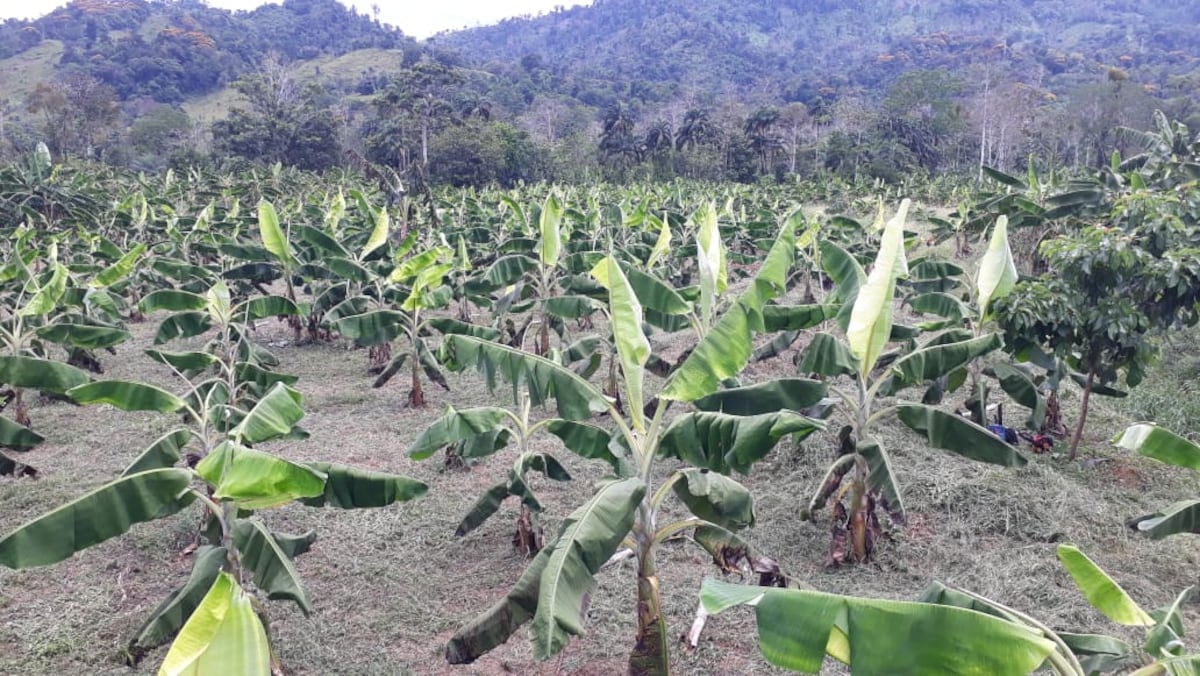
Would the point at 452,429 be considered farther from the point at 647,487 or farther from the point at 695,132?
the point at 695,132

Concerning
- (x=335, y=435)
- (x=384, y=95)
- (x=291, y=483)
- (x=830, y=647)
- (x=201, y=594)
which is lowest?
(x=335, y=435)

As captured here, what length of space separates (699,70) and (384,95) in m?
100

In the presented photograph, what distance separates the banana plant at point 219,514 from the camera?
2.20 meters

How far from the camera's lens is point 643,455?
4348 millimetres

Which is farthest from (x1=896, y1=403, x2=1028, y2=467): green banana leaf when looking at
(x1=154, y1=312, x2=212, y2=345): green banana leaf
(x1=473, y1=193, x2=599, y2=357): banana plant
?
(x1=154, y1=312, x2=212, y2=345): green banana leaf

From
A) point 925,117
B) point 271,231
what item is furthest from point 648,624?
point 925,117

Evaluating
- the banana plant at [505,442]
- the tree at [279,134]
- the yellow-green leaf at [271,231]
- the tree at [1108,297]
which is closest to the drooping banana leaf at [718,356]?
the banana plant at [505,442]

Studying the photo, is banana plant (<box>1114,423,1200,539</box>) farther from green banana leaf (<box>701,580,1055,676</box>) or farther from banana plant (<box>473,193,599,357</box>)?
banana plant (<box>473,193,599,357</box>)

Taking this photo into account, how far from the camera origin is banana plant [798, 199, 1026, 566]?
4512 millimetres

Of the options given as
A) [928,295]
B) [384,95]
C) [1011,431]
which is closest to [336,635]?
[928,295]

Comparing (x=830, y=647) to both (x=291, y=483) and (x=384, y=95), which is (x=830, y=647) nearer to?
(x=291, y=483)

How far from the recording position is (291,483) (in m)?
3.30

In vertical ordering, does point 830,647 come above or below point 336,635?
above

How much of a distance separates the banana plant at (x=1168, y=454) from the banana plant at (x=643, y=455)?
68.7 inches
